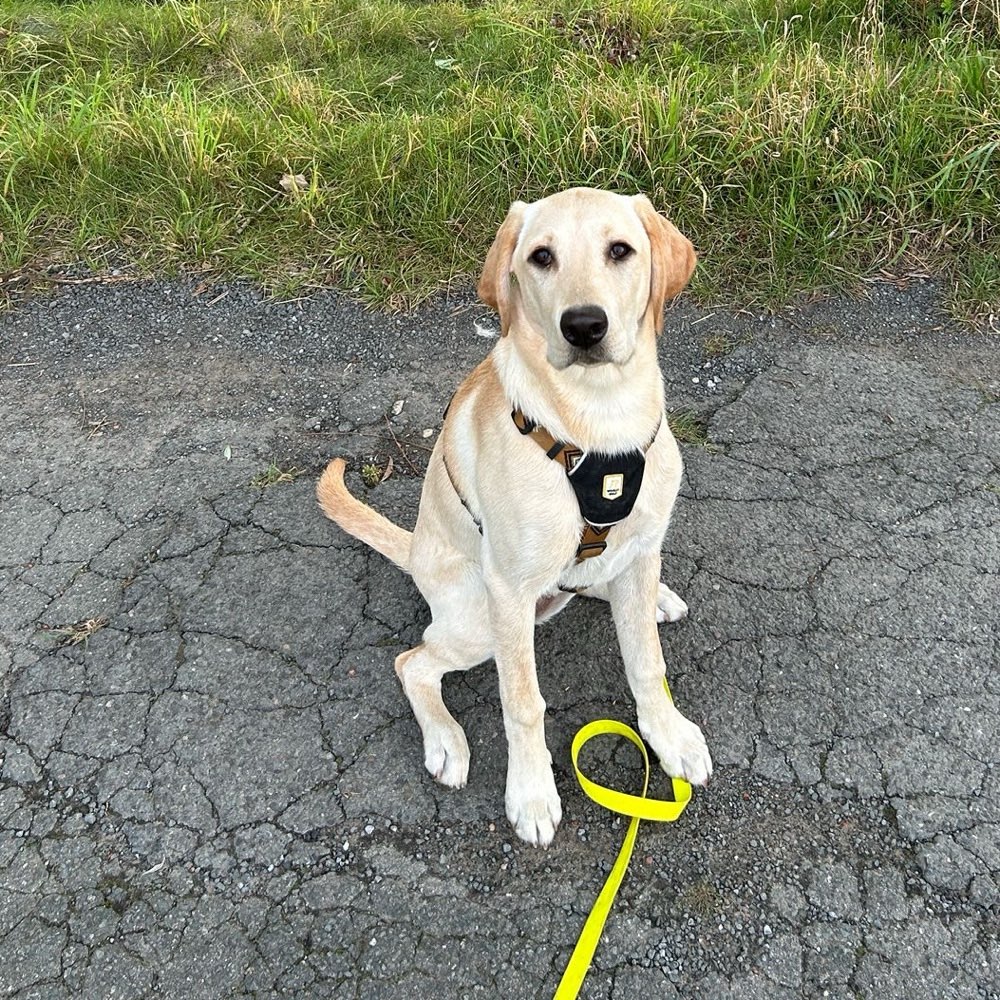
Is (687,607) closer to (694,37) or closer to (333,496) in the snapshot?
(333,496)

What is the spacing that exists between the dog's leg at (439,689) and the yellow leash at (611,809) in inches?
14.4

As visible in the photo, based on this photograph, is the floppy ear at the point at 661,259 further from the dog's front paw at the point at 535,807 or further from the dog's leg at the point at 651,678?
the dog's front paw at the point at 535,807

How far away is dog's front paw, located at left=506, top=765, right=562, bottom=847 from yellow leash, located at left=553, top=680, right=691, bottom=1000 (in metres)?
0.11

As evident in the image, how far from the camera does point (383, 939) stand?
208 cm

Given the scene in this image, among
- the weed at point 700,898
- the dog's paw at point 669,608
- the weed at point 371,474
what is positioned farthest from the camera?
the weed at point 371,474

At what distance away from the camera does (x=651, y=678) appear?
2.38 m

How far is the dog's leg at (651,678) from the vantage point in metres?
2.34

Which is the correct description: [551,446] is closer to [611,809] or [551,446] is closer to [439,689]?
[439,689]

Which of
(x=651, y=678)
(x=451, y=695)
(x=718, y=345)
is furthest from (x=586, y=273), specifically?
(x=718, y=345)

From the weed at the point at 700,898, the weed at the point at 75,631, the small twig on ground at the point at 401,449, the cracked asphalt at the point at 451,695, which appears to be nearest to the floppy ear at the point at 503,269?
the cracked asphalt at the point at 451,695

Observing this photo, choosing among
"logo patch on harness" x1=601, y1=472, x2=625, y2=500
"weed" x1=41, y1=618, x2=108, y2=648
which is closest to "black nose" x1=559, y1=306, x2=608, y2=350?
"logo patch on harness" x1=601, y1=472, x2=625, y2=500

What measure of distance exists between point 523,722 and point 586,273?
4.09 ft

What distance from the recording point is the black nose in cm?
184

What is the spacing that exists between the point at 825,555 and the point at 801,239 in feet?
6.70
